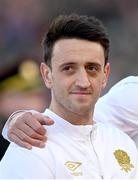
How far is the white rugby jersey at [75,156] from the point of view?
5.13 ft

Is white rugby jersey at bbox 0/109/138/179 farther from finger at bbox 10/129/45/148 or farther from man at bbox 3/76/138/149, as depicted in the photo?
man at bbox 3/76/138/149

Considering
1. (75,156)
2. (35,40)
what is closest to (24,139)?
(75,156)

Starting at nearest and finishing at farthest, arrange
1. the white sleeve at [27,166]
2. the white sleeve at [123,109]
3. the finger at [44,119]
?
the white sleeve at [27,166] → the finger at [44,119] → the white sleeve at [123,109]

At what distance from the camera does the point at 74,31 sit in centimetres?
171

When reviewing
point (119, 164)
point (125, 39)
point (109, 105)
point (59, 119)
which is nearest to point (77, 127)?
point (59, 119)

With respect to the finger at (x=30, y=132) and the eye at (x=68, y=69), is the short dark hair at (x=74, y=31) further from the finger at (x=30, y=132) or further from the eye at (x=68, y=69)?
the finger at (x=30, y=132)

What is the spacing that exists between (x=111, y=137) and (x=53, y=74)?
1.03ft

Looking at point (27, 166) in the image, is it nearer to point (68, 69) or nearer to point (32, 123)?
point (32, 123)

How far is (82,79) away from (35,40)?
424cm

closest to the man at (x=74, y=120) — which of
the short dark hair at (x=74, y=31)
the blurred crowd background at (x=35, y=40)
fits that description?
the short dark hair at (x=74, y=31)

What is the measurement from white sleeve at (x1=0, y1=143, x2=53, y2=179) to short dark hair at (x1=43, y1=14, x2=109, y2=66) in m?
0.33

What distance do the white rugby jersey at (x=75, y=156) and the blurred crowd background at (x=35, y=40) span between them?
3.51 metres

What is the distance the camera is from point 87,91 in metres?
1.65

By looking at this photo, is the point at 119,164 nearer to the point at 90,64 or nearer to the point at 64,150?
the point at 64,150
